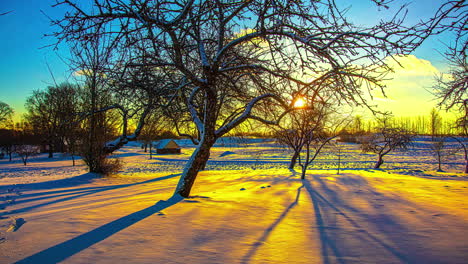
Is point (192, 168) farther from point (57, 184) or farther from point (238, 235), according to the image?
point (57, 184)

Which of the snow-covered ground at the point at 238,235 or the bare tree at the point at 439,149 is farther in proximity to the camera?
the bare tree at the point at 439,149

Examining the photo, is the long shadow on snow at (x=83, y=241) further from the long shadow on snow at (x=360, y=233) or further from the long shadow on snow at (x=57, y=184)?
the long shadow on snow at (x=57, y=184)

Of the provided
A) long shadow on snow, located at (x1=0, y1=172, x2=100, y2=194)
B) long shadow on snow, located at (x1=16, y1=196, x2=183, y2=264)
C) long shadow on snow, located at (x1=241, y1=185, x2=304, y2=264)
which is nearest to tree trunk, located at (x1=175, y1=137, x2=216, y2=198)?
long shadow on snow, located at (x1=16, y1=196, x2=183, y2=264)

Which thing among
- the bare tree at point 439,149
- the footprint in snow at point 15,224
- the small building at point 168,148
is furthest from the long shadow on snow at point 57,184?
the small building at point 168,148

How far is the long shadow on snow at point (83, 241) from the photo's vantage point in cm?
208

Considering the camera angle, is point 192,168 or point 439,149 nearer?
point 192,168

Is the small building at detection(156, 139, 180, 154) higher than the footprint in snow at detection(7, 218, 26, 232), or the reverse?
the footprint in snow at detection(7, 218, 26, 232)

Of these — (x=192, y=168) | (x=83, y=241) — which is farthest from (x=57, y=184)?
(x=83, y=241)

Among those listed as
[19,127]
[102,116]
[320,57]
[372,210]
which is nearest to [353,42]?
[320,57]

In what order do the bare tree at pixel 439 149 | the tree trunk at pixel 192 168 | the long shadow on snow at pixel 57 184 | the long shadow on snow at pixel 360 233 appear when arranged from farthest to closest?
the bare tree at pixel 439 149 < the long shadow on snow at pixel 57 184 < the tree trunk at pixel 192 168 < the long shadow on snow at pixel 360 233

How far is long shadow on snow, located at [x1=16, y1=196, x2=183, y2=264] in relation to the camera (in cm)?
208

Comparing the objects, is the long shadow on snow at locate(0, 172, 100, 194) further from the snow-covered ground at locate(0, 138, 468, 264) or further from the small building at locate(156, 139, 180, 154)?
the small building at locate(156, 139, 180, 154)

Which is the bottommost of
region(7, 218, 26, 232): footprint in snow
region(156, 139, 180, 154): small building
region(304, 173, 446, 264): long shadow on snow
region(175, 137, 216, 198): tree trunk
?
region(156, 139, 180, 154): small building

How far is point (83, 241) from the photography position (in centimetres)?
246
